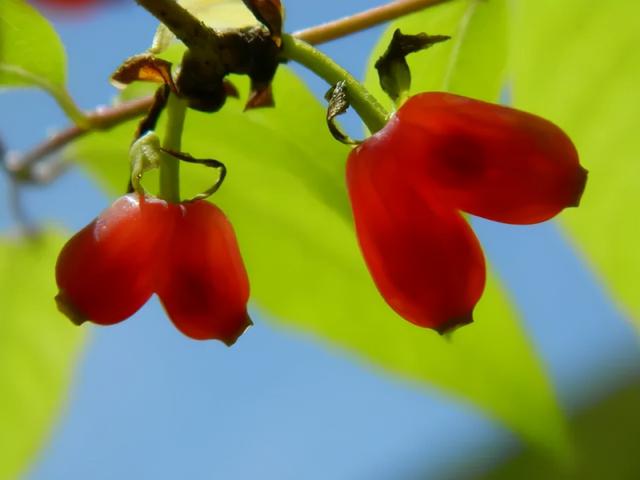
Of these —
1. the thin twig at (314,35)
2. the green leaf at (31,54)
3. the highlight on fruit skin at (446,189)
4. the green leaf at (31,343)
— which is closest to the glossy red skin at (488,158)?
the highlight on fruit skin at (446,189)

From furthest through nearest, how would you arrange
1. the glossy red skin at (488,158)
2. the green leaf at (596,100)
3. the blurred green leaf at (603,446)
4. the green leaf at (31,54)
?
the blurred green leaf at (603,446) → the green leaf at (596,100) → the green leaf at (31,54) → the glossy red skin at (488,158)

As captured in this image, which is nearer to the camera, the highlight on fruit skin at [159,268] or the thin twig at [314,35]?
the highlight on fruit skin at [159,268]

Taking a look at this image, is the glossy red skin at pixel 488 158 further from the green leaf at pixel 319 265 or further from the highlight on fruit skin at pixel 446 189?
the green leaf at pixel 319 265

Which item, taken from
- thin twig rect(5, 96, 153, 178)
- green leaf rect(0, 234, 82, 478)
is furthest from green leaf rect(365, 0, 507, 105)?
green leaf rect(0, 234, 82, 478)

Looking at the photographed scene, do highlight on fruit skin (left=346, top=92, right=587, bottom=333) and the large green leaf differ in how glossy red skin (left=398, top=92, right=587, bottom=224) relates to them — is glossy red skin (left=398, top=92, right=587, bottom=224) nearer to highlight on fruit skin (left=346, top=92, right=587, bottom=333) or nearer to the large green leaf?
highlight on fruit skin (left=346, top=92, right=587, bottom=333)

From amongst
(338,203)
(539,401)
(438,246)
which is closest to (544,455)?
(539,401)

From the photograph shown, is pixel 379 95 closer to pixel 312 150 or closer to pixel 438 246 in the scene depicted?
pixel 312 150
